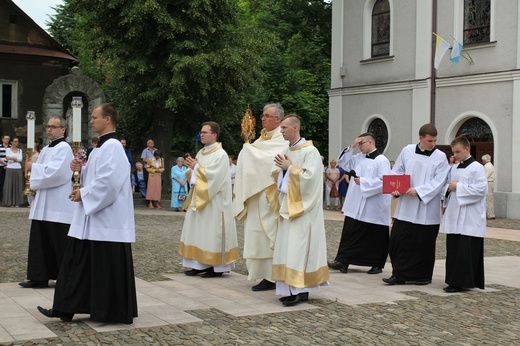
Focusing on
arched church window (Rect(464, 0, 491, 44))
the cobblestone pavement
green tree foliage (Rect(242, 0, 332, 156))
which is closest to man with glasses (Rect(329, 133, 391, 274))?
the cobblestone pavement

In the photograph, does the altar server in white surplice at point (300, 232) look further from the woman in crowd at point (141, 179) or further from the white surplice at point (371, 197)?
the woman in crowd at point (141, 179)

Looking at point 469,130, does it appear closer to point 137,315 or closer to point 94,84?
point 94,84

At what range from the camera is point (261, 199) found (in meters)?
9.54

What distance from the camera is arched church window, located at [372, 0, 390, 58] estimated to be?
26.1 metres

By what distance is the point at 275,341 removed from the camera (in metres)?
6.84

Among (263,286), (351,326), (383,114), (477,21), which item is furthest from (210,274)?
(383,114)

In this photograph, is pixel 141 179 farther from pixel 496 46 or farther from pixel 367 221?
pixel 367 221

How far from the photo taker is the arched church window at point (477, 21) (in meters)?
23.0

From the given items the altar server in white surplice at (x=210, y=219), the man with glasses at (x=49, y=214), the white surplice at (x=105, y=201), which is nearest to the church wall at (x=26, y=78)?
the altar server in white surplice at (x=210, y=219)

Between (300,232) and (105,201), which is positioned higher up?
(105,201)

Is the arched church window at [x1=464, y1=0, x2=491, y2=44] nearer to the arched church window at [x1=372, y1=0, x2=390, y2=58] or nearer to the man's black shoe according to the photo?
the arched church window at [x1=372, y1=0, x2=390, y2=58]

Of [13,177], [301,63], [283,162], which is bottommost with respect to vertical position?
[13,177]

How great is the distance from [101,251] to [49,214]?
7.47 ft

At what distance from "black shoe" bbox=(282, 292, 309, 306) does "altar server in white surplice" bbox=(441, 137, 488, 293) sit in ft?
6.88
